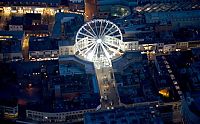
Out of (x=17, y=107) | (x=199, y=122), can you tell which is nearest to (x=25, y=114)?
(x=17, y=107)

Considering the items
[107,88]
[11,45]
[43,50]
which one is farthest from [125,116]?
[11,45]

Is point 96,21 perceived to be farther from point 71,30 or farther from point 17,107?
point 17,107

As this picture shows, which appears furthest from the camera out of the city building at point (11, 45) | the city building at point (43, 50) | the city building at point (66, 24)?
the city building at point (66, 24)

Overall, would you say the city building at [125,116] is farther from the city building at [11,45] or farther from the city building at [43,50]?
the city building at [11,45]

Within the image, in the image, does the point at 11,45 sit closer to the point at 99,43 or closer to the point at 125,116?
the point at 99,43

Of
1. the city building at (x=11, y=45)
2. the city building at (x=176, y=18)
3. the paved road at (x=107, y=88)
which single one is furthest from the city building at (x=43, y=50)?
the city building at (x=176, y=18)

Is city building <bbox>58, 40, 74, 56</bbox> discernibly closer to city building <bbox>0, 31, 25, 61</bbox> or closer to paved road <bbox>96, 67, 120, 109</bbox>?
Result: paved road <bbox>96, 67, 120, 109</bbox>
